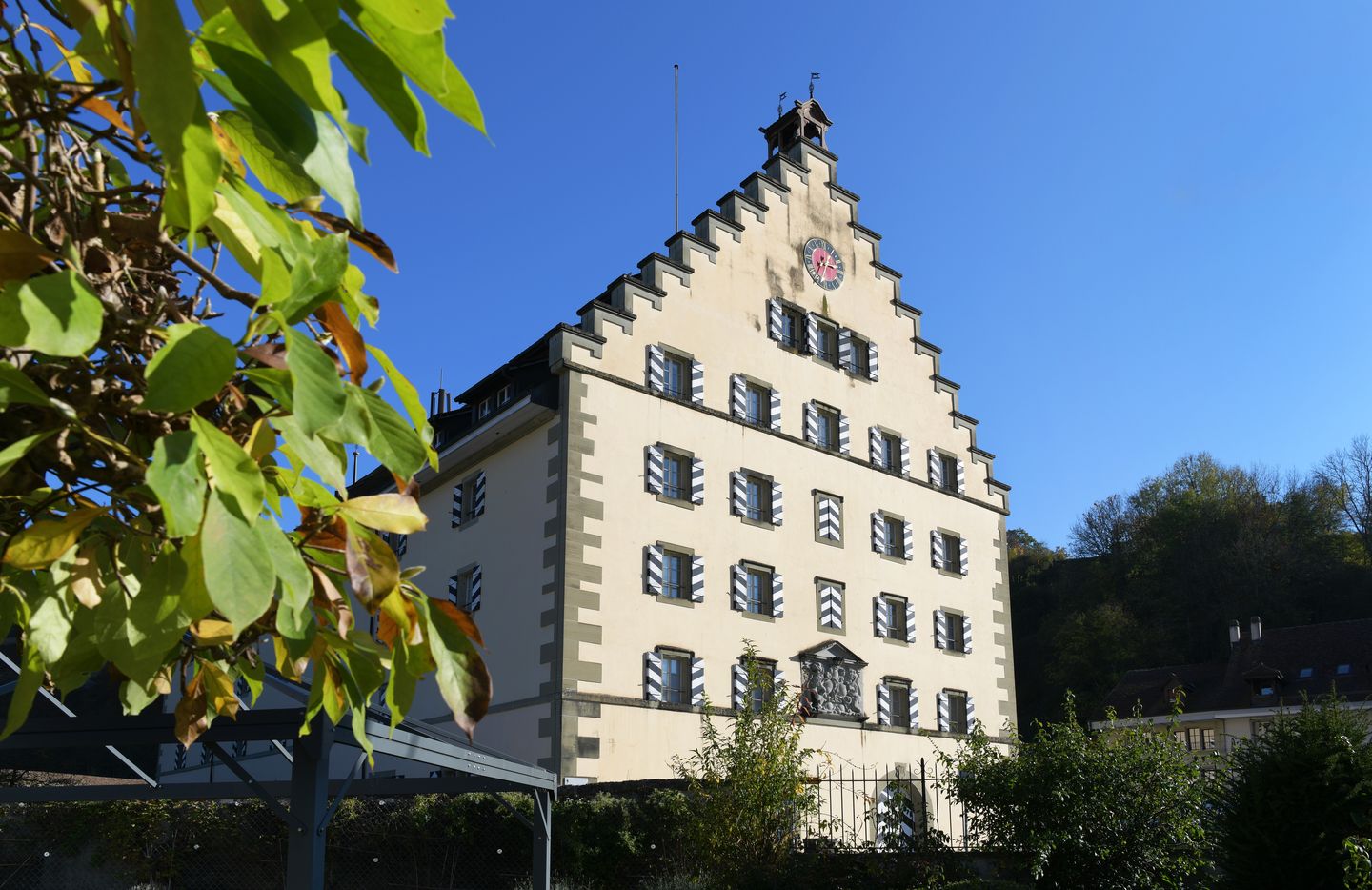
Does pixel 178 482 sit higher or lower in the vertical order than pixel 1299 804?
higher

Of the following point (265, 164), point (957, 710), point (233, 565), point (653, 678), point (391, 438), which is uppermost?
point (653, 678)

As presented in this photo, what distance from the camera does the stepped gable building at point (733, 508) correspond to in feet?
75.9

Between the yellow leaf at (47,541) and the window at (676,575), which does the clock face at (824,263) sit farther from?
the yellow leaf at (47,541)

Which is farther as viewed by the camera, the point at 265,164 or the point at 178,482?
the point at 265,164

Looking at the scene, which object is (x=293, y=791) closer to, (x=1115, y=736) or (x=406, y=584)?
(x=406, y=584)

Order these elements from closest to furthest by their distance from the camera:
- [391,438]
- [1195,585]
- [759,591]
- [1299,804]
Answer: [391,438]
[1299,804]
[759,591]
[1195,585]

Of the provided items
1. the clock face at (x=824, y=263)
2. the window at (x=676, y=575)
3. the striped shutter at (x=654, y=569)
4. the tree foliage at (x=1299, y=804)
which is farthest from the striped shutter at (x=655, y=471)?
the tree foliage at (x=1299, y=804)

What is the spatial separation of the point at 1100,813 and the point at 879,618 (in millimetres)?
12996

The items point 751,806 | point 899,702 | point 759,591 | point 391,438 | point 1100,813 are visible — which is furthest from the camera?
point 899,702

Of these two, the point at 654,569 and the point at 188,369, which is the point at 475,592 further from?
the point at 188,369

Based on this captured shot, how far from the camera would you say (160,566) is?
48.3 inches

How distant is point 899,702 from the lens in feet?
92.7

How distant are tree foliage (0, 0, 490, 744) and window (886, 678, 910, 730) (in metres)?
27.1

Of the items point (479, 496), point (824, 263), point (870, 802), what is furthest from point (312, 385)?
point (824, 263)
